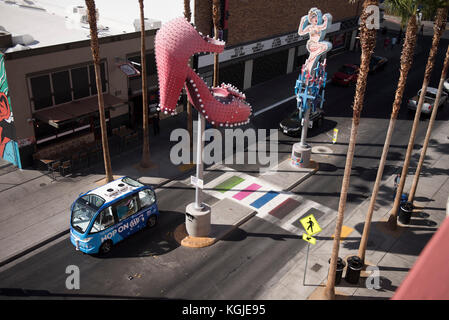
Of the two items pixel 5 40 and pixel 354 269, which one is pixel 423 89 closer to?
pixel 354 269

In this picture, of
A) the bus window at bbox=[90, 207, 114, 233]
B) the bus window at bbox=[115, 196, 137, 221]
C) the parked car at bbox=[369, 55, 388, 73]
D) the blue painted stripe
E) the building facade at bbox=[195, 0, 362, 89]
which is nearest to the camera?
the bus window at bbox=[90, 207, 114, 233]

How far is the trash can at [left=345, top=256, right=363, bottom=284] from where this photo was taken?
2011 cm

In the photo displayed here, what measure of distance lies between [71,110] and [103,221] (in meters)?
10.7

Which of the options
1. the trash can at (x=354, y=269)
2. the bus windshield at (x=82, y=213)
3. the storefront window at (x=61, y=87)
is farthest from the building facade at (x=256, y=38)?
the trash can at (x=354, y=269)

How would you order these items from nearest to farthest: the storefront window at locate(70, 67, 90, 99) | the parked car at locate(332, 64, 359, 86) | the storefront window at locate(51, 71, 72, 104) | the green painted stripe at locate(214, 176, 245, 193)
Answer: the green painted stripe at locate(214, 176, 245, 193)
the storefront window at locate(51, 71, 72, 104)
the storefront window at locate(70, 67, 90, 99)
the parked car at locate(332, 64, 359, 86)

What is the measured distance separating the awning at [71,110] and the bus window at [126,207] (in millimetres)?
8490

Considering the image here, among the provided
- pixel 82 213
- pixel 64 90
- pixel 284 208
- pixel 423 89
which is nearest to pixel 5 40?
pixel 64 90

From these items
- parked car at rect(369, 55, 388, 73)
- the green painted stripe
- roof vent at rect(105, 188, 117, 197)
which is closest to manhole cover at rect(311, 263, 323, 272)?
the green painted stripe

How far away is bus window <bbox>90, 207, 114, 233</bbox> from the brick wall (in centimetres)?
1929

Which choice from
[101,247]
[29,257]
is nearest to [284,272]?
[101,247]

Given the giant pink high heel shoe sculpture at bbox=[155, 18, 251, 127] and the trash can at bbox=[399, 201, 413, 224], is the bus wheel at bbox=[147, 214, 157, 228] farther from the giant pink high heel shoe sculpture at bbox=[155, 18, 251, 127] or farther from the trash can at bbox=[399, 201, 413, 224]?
the trash can at bbox=[399, 201, 413, 224]
